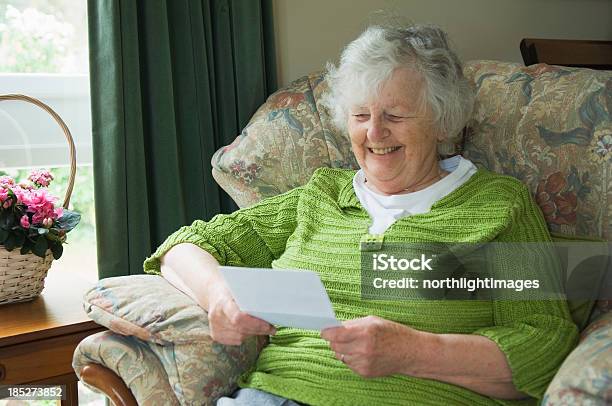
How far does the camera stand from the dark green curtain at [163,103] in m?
2.01

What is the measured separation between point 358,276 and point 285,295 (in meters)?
0.35

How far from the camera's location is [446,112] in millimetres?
1616

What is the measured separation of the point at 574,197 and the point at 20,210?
3.93 ft

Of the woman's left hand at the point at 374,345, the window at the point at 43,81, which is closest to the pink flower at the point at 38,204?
the window at the point at 43,81

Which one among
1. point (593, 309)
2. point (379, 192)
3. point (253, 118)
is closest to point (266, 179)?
point (253, 118)

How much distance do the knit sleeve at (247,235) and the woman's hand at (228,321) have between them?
192mm

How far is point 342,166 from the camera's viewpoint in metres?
1.95

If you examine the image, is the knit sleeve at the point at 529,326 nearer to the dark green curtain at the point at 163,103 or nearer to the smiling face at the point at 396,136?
the smiling face at the point at 396,136

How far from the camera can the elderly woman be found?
52.2 inches

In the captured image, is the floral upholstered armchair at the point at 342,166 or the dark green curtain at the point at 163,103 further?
Result: the dark green curtain at the point at 163,103

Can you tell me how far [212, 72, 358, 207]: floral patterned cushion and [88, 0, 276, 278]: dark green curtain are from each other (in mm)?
197

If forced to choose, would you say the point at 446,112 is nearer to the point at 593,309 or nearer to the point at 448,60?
the point at 448,60

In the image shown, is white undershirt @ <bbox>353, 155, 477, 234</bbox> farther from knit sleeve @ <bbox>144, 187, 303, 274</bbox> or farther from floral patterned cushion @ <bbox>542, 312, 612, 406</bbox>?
floral patterned cushion @ <bbox>542, 312, 612, 406</bbox>

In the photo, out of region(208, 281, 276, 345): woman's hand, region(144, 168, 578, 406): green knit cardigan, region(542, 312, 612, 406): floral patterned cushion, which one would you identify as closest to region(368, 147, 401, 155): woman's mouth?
region(144, 168, 578, 406): green knit cardigan
